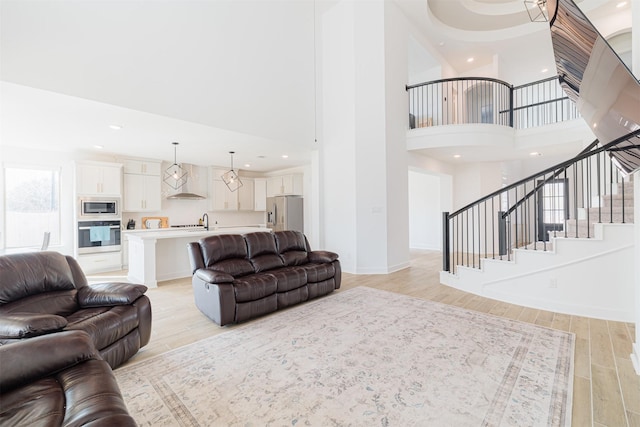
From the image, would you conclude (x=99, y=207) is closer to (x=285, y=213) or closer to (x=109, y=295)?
(x=285, y=213)

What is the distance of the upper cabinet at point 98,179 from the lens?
581 cm

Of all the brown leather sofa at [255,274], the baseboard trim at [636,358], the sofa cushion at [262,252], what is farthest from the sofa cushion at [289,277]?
the baseboard trim at [636,358]

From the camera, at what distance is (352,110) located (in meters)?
5.66

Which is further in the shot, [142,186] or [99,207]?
[142,186]

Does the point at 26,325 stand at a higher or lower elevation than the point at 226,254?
lower

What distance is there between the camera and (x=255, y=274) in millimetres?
3586

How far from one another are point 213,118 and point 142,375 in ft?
12.1

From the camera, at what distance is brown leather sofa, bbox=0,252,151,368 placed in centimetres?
214

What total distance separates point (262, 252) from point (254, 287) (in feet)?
2.77

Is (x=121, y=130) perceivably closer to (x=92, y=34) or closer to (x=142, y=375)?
(x=92, y=34)

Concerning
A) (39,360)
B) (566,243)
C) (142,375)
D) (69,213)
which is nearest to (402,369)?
(142,375)

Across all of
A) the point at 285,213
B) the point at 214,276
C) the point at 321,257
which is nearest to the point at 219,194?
the point at 285,213

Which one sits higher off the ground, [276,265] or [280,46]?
[280,46]

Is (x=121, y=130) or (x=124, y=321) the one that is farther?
(x=121, y=130)
